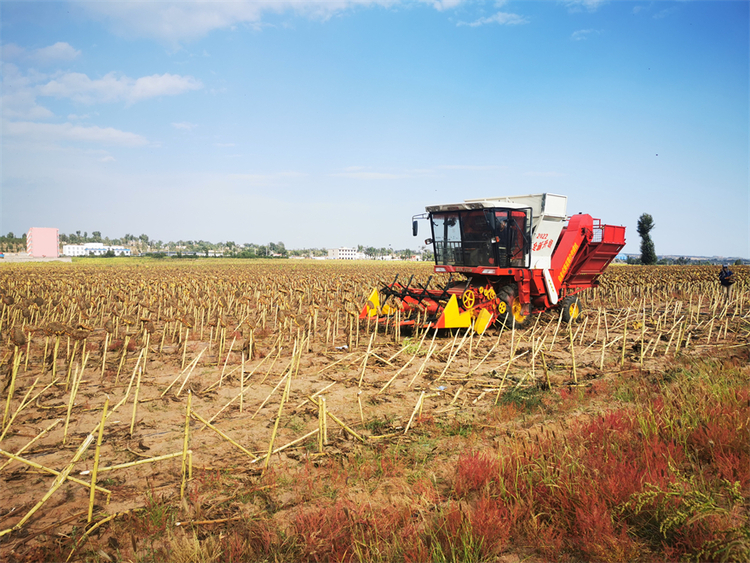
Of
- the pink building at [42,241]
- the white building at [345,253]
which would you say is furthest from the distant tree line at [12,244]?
the white building at [345,253]

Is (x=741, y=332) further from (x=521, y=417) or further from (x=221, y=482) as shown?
(x=221, y=482)

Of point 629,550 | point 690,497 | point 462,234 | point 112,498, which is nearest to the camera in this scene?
point 629,550

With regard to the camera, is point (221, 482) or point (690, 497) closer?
point (690, 497)

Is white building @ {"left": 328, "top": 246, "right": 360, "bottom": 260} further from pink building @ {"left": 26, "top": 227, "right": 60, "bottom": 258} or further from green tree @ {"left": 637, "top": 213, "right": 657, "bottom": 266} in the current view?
green tree @ {"left": 637, "top": 213, "right": 657, "bottom": 266}

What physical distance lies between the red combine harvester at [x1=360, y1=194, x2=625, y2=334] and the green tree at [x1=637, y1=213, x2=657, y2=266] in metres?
57.3

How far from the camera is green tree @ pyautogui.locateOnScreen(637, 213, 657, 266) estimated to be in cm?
6142

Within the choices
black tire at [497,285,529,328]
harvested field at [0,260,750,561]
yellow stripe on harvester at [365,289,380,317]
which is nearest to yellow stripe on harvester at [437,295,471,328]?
black tire at [497,285,529,328]

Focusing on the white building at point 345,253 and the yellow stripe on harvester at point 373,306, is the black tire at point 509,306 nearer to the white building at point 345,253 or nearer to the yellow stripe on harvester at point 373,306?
the yellow stripe on harvester at point 373,306

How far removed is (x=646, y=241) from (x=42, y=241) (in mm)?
105604

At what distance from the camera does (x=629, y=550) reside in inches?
119

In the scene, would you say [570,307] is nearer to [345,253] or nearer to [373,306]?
[373,306]

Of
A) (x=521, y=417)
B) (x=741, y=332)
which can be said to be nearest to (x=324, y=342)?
(x=521, y=417)

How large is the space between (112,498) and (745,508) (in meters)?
5.13

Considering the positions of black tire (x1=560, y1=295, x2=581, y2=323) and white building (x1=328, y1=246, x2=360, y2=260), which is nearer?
black tire (x1=560, y1=295, x2=581, y2=323)
